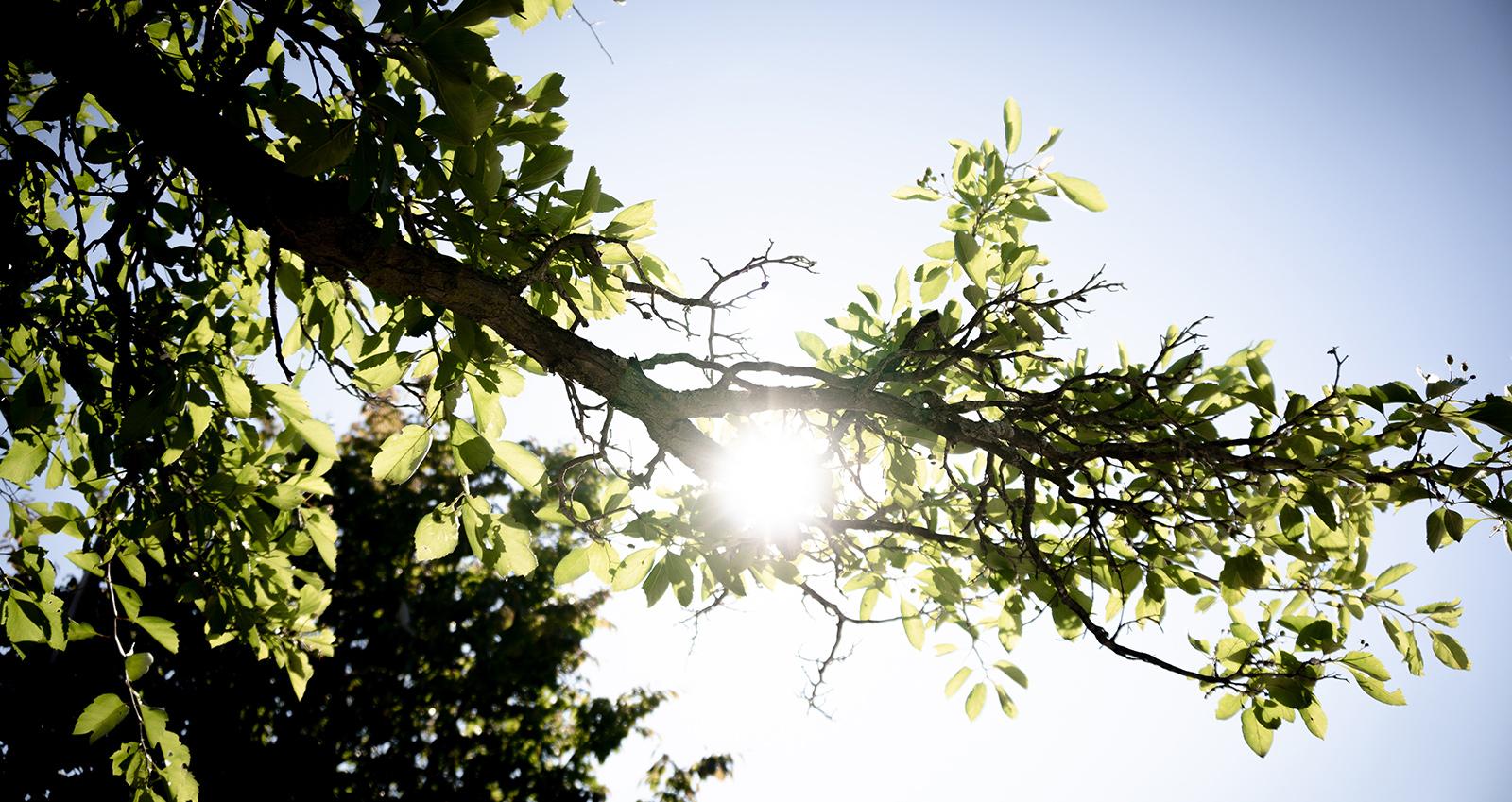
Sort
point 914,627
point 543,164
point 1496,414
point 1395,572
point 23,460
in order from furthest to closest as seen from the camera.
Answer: point 914,627 < point 23,460 < point 1395,572 < point 1496,414 < point 543,164

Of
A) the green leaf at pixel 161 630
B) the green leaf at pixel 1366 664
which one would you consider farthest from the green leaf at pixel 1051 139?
the green leaf at pixel 161 630

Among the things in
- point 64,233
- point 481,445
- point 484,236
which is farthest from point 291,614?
point 484,236

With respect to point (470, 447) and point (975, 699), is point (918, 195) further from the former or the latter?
point (975, 699)

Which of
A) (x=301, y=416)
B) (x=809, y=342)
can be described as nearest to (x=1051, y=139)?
(x=809, y=342)

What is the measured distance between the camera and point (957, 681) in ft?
9.48

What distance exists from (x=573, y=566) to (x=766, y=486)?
635 mm

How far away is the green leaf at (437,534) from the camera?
1883 mm

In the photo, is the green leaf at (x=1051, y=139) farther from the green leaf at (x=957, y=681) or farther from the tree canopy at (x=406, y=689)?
the tree canopy at (x=406, y=689)

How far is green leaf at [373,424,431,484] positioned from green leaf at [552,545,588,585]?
524 mm

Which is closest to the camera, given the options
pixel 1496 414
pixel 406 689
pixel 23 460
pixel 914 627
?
pixel 1496 414

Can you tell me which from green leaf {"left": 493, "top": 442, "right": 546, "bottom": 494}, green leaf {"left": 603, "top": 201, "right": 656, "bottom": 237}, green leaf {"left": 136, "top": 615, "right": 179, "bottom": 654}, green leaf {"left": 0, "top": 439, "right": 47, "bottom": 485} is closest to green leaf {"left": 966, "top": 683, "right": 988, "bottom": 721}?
green leaf {"left": 493, "top": 442, "right": 546, "bottom": 494}

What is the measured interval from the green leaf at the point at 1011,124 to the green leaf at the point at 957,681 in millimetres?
2069

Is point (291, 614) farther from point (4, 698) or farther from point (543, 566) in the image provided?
point (543, 566)

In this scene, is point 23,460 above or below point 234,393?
above
